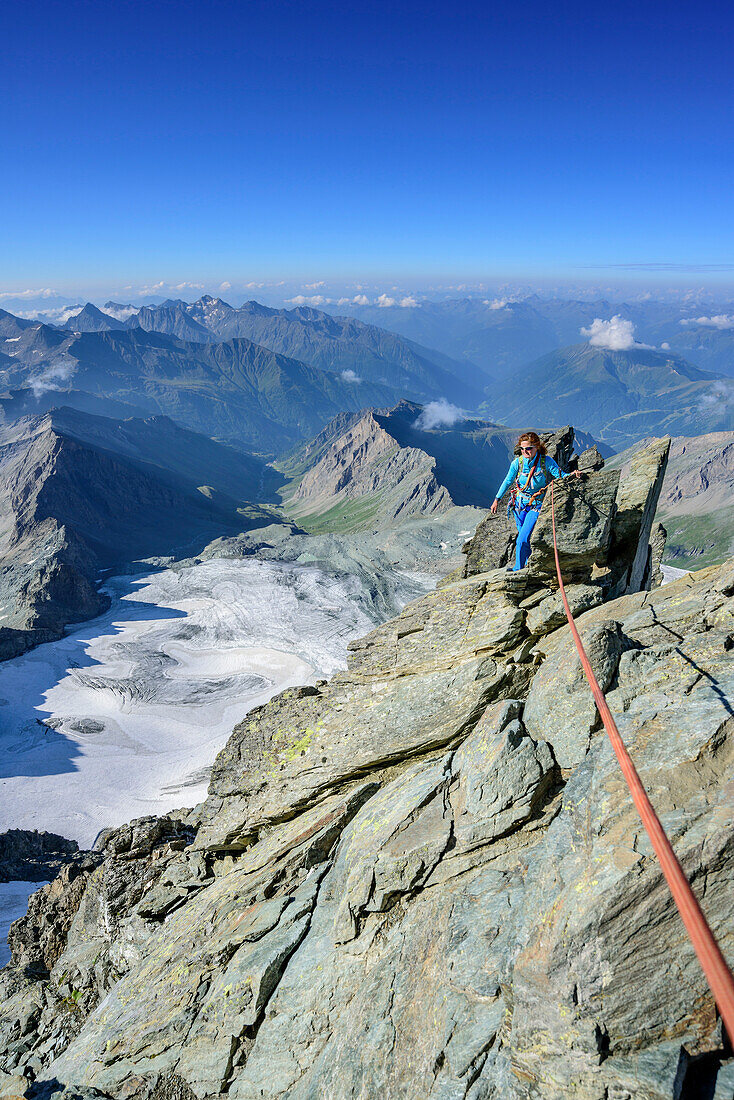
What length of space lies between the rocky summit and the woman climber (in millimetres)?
543

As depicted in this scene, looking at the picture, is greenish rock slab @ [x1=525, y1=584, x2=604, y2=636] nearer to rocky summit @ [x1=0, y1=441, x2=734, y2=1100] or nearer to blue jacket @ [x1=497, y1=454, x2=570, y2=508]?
rocky summit @ [x1=0, y1=441, x2=734, y2=1100]

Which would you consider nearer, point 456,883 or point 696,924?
point 696,924

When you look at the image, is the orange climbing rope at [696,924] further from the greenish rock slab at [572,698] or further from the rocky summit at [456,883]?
the greenish rock slab at [572,698]

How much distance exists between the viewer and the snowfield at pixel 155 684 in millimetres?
53938

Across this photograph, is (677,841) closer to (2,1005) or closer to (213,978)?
(213,978)

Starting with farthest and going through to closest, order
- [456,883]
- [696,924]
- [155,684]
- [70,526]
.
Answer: [70,526] < [155,684] < [456,883] < [696,924]

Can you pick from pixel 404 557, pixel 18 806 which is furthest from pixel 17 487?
pixel 18 806

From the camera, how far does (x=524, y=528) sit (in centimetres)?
1505

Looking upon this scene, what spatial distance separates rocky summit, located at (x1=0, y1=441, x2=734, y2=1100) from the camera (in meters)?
6.04

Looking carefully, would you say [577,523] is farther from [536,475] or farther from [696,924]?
[696,924]

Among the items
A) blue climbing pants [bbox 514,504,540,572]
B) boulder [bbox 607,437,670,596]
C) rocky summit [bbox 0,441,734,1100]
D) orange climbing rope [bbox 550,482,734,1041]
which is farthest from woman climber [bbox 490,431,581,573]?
orange climbing rope [bbox 550,482,734,1041]

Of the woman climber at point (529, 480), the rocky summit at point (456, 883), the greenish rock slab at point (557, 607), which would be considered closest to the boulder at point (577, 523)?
the rocky summit at point (456, 883)

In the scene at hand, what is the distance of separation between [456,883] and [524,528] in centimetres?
946

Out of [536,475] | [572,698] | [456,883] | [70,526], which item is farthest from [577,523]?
[70,526]
